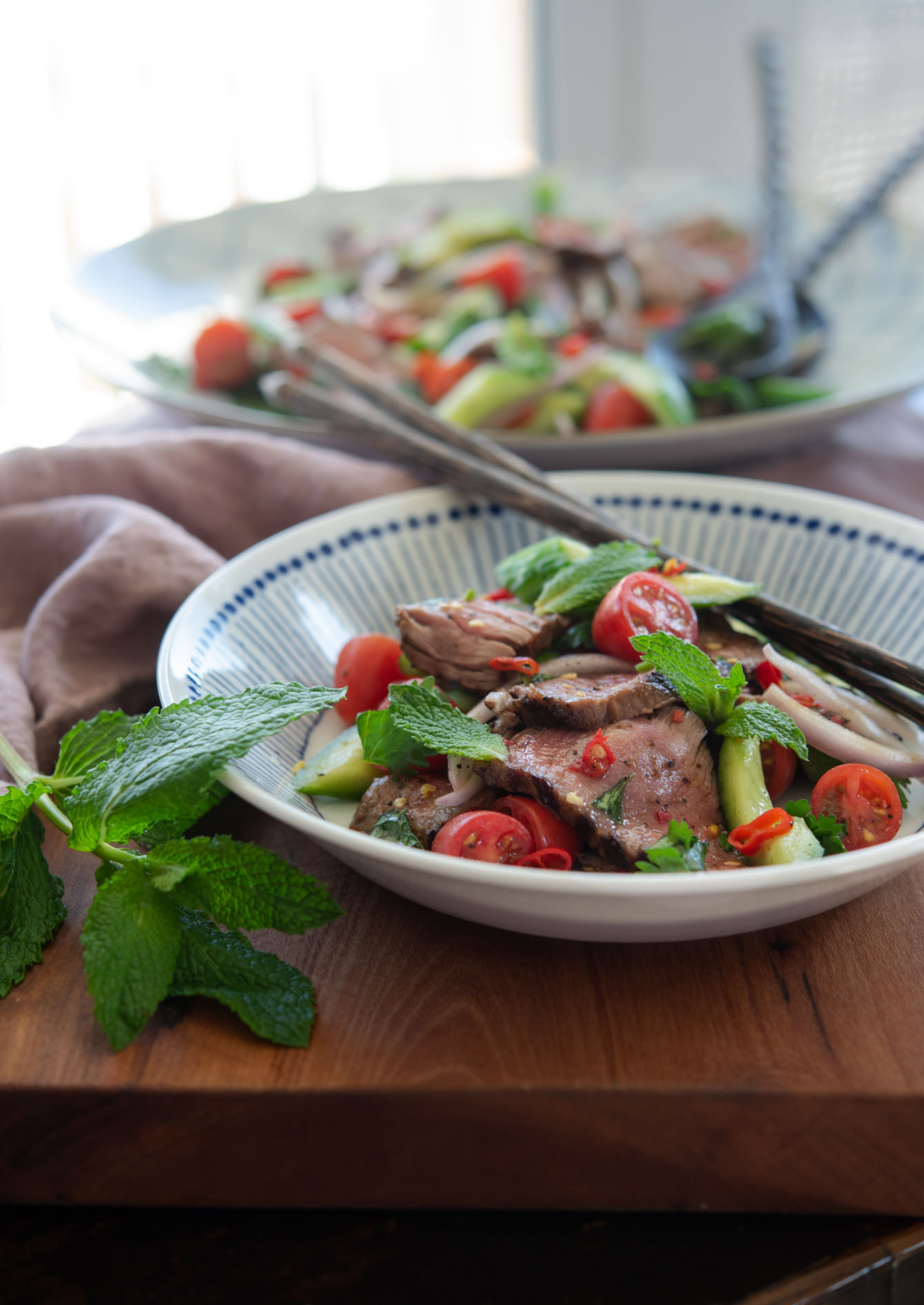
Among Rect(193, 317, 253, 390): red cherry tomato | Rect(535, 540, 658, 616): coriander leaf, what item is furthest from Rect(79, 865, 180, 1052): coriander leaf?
Rect(193, 317, 253, 390): red cherry tomato

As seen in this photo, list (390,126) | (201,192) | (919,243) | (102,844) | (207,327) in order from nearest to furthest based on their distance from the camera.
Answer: (102,844), (207,327), (919,243), (201,192), (390,126)

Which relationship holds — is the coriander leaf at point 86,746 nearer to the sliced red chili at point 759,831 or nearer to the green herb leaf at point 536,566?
the green herb leaf at point 536,566

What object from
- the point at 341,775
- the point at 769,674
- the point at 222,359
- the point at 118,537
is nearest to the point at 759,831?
the point at 769,674

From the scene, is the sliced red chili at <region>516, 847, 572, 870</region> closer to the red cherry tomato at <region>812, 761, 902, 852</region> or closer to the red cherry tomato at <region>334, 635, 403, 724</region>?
the red cherry tomato at <region>812, 761, 902, 852</region>

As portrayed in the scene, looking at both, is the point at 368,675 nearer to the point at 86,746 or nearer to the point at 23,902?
the point at 86,746

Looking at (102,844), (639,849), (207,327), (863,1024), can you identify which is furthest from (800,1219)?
(207,327)

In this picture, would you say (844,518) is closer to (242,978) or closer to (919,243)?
(242,978)
